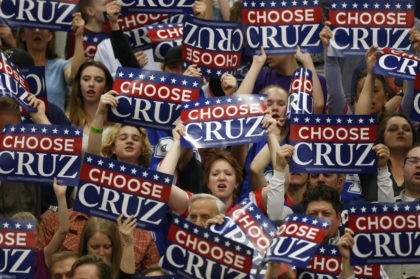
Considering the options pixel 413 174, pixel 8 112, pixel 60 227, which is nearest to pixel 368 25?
pixel 413 174

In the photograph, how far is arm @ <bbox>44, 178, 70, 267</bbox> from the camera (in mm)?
12250

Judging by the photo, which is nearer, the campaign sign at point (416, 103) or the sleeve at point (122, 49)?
the campaign sign at point (416, 103)

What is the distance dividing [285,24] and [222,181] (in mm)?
1721

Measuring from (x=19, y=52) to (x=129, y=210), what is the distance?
2992 mm

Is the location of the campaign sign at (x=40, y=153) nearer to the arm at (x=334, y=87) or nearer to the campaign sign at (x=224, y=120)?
the campaign sign at (x=224, y=120)

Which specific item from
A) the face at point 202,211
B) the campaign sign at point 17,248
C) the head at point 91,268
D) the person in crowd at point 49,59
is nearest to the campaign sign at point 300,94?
the face at point 202,211

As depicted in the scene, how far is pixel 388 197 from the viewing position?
1270 centimetres

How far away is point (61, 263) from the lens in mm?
11875

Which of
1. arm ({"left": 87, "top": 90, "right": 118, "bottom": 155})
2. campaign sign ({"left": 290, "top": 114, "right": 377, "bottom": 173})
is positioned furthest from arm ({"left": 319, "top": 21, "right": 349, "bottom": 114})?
arm ({"left": 87, "top": 90, "right": 118, "bottom": 155})

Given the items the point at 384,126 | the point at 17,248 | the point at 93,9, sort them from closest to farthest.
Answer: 1. the point at 17,248
2. the point at 384,126
3. the point at 93,9

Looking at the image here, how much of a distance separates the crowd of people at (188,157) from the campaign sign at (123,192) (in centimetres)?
12

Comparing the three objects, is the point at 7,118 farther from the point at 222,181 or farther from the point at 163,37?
the point at 163,37

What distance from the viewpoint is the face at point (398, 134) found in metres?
13.5

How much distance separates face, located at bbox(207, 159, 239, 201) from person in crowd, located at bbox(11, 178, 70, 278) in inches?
50.1
